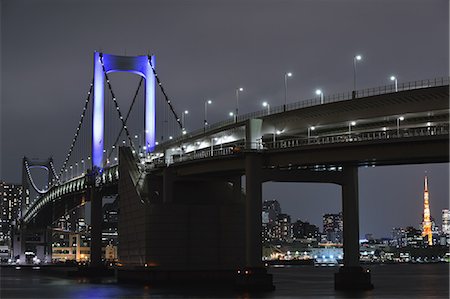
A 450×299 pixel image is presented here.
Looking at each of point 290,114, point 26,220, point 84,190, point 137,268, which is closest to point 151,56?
point 84,190

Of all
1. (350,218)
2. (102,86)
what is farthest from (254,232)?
(102,86)

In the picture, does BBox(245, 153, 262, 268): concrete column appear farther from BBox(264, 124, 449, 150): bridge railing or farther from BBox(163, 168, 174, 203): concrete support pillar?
BBox(163, 168, 174, 203): concrete support pillar

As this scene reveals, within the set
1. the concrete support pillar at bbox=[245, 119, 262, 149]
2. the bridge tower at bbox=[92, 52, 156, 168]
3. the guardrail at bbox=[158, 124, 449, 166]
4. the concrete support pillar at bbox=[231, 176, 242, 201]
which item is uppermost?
the bridge tower at bbox=[92, 52, 156, 168]

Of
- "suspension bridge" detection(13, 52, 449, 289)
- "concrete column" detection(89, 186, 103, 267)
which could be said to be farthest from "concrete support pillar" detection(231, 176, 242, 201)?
"concrete column" detection(89, 186, 103, 267)

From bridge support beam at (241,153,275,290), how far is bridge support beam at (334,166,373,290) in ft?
22.5

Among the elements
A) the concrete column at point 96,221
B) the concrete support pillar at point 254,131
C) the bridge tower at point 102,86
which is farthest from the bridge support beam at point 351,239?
the concrete column at point 96,221

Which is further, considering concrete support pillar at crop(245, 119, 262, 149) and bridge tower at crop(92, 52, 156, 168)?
bridge tower at crop(92, 52, 156, 168)

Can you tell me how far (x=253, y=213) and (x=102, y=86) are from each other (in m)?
58.5

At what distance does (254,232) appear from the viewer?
223 ft

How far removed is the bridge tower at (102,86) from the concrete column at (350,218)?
41.0 meters

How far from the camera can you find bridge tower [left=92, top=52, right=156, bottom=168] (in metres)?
112

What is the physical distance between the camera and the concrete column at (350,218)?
70062mm

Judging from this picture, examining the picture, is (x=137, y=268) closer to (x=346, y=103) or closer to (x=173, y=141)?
(x=173, y=141)

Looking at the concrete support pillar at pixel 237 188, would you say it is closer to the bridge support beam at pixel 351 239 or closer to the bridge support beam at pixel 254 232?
the bridge support beam at pixel 351 239
